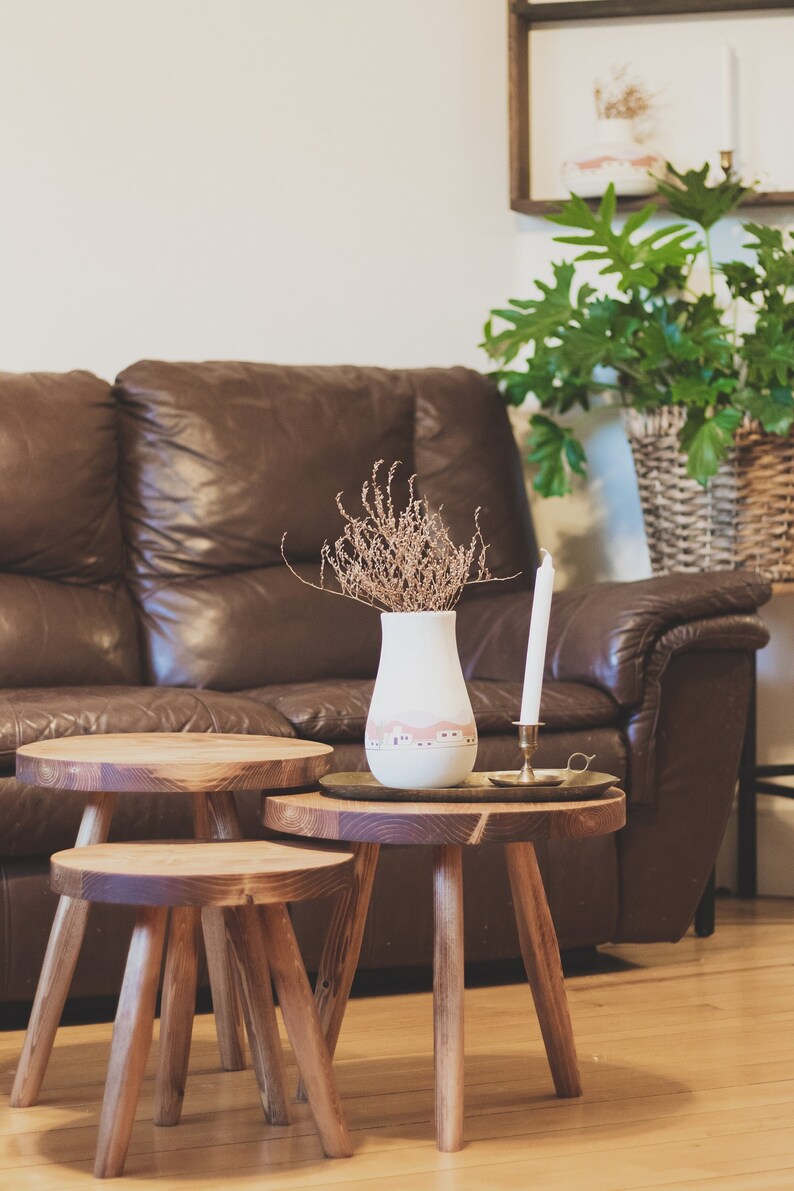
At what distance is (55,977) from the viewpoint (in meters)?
1.74

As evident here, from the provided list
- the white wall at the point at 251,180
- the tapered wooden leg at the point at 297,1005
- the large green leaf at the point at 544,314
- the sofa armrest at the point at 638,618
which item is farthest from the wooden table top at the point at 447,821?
the white wall at the point at 251,180

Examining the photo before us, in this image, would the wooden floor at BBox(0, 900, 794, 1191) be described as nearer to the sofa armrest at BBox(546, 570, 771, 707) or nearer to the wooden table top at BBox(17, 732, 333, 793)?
the wooden table top at BBox(17, 732, 333, 793)

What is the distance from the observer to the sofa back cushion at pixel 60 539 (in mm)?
2592

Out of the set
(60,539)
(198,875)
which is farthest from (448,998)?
(60,539)

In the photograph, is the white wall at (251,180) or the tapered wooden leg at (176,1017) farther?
the white wall at (251,180)

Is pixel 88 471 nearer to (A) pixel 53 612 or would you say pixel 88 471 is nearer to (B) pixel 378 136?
(A) pixel 53 612

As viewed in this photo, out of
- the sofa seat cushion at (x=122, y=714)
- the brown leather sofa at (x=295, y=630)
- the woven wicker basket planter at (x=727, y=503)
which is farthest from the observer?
the woven wicker basket planter at (x=727, y=503)

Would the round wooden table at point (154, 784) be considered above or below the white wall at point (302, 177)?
below

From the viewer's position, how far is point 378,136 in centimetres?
326

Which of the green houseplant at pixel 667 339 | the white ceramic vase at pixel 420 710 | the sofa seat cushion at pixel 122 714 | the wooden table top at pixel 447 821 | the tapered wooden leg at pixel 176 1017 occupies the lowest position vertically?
the tapered wooden leg at pixel 176 1017

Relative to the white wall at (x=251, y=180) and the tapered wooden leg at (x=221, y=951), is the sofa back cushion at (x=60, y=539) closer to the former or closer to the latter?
the white wall at (x=251, y=180)

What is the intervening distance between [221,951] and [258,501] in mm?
1169

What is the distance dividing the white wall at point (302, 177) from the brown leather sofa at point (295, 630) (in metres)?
0.27

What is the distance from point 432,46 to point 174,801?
6.41 ft
